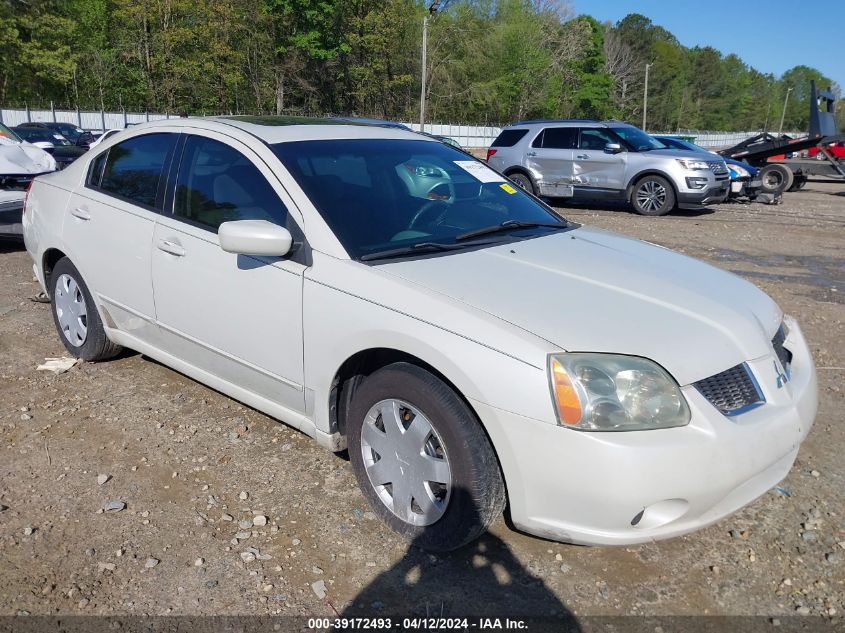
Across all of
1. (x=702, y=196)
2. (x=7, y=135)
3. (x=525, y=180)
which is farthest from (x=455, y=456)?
(x=525, y=180)

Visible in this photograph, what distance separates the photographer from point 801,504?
317 centimetres

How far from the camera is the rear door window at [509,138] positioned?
1468cm

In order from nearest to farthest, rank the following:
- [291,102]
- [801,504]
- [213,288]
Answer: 1. [801,504]
2. [213,288]
3. [291,102]

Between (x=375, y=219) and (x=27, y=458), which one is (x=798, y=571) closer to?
(x=375, y=219)

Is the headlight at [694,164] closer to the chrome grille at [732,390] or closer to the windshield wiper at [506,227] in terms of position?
the windshield wiper at [506,227]

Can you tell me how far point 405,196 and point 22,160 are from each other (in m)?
6.82

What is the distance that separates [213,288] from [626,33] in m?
121

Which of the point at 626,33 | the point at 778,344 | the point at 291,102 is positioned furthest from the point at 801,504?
the point at 626,33

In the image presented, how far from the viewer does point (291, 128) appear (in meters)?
3.71

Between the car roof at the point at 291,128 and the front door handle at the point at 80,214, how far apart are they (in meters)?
0.64

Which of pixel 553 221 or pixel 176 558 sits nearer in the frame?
pixel 176 558

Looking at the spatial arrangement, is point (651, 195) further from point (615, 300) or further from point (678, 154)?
point (615, 300)

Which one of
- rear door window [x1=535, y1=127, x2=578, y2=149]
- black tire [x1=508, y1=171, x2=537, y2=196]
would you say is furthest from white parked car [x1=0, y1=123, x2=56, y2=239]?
rear door window [x1=535, y1=127, x2=578, y2=149]

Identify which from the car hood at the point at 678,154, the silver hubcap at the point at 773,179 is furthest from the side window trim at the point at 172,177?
the silver hubcap at the point at 773,179
